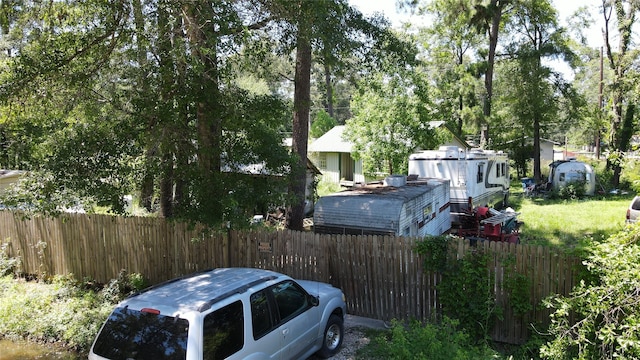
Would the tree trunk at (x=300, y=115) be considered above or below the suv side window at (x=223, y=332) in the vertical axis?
above

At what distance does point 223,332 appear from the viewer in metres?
4.38

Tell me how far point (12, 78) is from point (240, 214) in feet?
15.5

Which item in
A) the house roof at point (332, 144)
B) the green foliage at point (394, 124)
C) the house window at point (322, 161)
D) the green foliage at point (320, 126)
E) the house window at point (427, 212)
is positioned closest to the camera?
the house window at point (427, 212)

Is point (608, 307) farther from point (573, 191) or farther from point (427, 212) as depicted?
point (573, 191)

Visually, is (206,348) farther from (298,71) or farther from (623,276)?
(298,71)

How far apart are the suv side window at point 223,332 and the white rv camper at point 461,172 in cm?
1173

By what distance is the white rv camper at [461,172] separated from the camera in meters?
15.1

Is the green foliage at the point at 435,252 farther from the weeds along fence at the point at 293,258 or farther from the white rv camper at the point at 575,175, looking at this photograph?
the white rv camper at the point at 575,175

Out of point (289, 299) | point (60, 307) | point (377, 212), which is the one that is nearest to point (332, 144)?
point (377, 212)

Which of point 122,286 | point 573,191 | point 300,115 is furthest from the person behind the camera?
point 573,191

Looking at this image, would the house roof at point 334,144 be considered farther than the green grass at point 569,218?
Yes

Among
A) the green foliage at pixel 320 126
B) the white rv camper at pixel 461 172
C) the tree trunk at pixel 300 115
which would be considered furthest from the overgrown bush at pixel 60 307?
the green foliage at pixel 320 126

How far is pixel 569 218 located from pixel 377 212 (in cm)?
1152

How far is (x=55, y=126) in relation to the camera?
25.4ft
